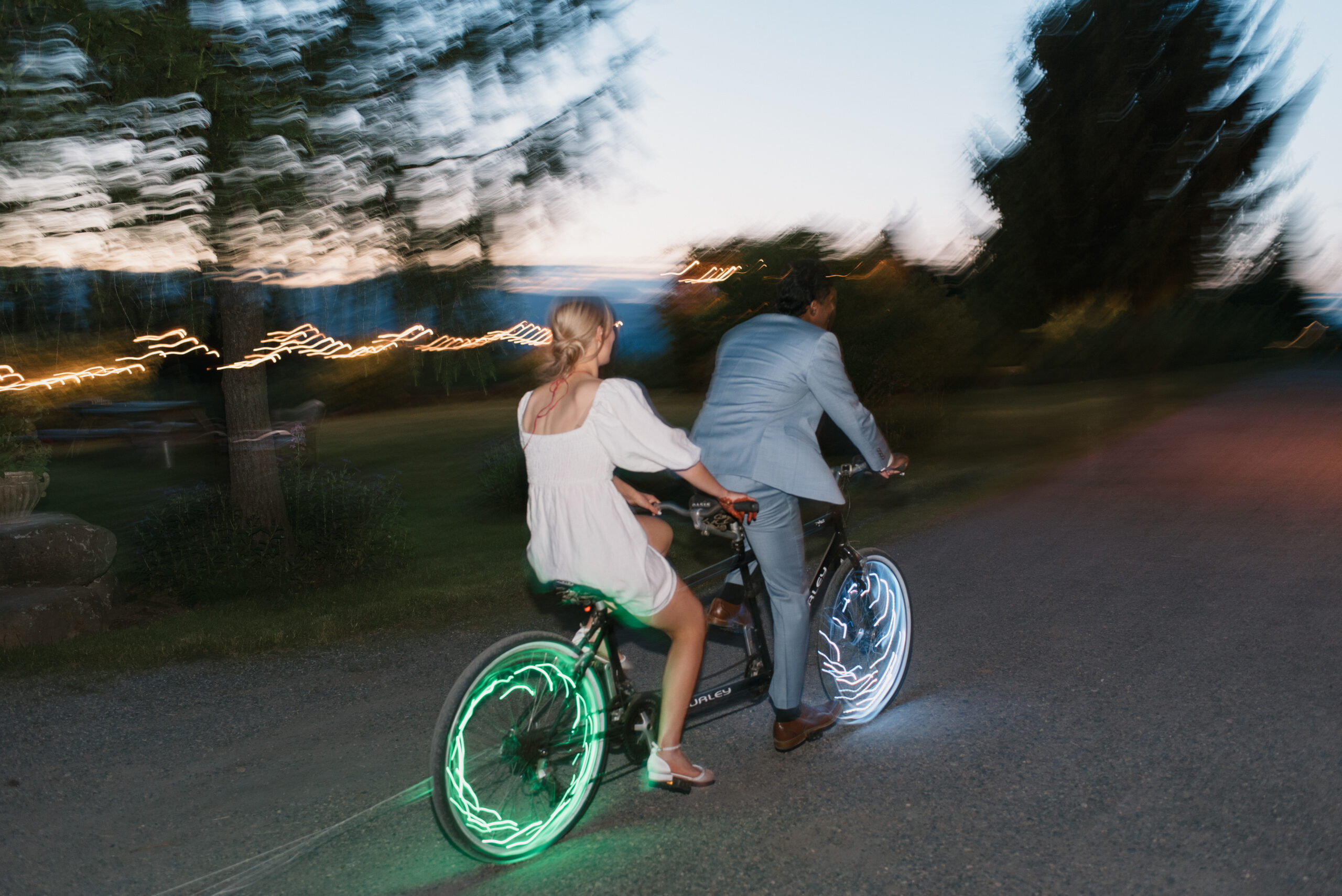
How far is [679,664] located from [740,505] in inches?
24.7

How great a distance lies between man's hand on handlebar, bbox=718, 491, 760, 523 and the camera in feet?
12.5

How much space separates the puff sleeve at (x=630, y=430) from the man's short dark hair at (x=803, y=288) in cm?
111

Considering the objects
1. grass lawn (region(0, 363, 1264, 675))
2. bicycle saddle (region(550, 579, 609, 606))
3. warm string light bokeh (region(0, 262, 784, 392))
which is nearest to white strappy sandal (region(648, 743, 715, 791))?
bicycle saddle (region(550, 579, 609, 606))

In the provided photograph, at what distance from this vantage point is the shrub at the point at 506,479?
1431 centimetres

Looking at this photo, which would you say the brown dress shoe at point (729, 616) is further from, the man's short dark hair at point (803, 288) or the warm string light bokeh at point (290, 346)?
the warm string light bokeh at point (290, 346)

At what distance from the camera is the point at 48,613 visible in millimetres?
7379

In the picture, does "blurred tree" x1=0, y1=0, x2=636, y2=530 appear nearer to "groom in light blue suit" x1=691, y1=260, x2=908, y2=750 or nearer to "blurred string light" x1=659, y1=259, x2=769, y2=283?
"groom in light blue suit" x1=691, y1=260, x2=908, y2=750

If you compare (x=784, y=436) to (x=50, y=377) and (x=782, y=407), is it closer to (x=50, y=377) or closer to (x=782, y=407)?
(x=782, y=407)

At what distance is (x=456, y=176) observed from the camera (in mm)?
7473

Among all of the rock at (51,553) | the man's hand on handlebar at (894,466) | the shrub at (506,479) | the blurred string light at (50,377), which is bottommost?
the shrub at (506,479)

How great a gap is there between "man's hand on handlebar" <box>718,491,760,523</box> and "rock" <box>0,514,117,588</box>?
5.86 meters

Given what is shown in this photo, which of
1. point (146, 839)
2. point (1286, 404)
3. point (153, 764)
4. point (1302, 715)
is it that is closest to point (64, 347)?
point (153, 764)

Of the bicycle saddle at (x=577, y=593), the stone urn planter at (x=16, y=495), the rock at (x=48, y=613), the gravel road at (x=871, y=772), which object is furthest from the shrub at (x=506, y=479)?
the bicycle saddle at (x=577, y=593)

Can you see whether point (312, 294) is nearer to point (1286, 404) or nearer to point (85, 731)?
point (85, 731)
